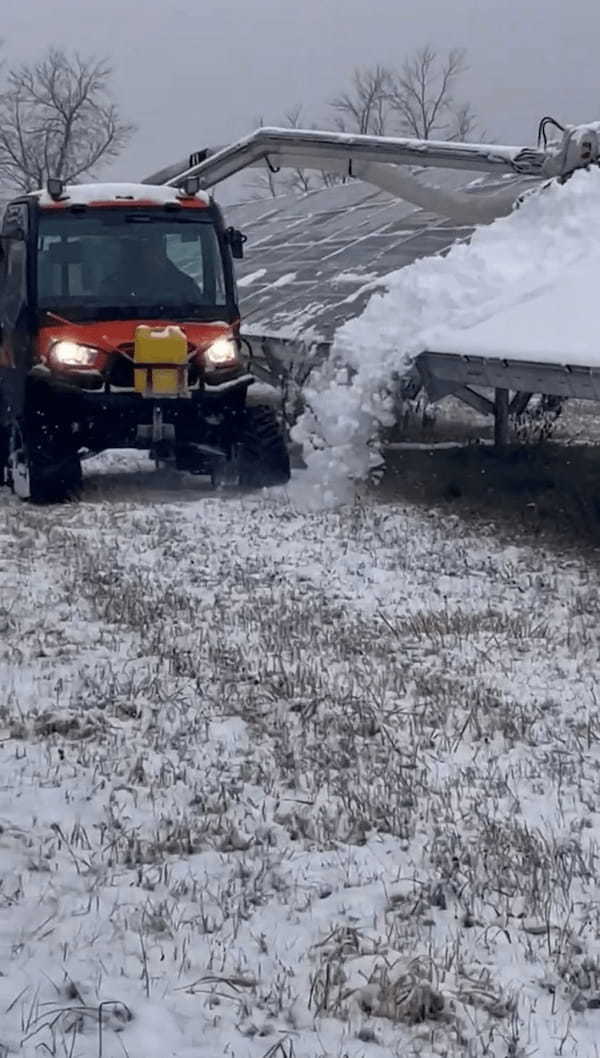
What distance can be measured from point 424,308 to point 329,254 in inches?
377

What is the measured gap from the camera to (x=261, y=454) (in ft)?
43.7

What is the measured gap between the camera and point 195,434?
13.0 metres

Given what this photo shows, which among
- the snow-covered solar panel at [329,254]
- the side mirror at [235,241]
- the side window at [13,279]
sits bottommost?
the snow-covered solar panel at [329,254]

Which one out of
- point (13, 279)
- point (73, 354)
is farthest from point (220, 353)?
point (13, 279)

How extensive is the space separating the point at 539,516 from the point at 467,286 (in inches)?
87.1

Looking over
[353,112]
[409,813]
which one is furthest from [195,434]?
[353,112]

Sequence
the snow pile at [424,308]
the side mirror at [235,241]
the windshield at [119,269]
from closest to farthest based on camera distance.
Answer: the snow pile at [424,308] < the windshield at [119,269] < the side mirror at [235,241]

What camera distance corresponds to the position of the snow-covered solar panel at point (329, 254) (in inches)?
722

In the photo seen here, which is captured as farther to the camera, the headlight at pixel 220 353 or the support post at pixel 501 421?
the support post at pixel 501 421

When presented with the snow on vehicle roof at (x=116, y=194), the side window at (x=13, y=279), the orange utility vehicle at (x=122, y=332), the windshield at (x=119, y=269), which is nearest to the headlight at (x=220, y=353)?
the orange utility vehicle at (x=122, y=332)

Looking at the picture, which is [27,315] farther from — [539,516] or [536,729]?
[536,729]

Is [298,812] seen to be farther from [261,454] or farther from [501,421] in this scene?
[501,421]

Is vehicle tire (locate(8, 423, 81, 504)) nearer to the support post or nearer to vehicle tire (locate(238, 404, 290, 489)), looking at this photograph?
vehicle tire (locate(238, 404, 290, 489))

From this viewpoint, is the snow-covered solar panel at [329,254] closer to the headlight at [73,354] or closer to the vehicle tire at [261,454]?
the vehicle tire at [261,454]
